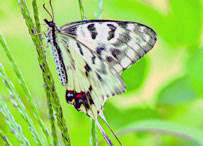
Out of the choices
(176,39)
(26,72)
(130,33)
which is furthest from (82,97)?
(176,39)

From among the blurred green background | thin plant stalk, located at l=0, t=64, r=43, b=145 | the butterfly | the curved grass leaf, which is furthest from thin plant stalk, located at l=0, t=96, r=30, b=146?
the curved grass leaf

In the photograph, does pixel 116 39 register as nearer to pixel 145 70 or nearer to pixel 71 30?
pixel 71 30

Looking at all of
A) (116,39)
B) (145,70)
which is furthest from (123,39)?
(145,70)

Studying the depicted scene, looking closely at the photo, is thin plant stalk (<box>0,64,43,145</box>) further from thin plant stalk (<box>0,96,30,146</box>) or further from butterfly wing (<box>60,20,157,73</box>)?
butterfly wing (<box>60,20,157,73</box>)

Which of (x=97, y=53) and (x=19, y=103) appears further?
(x=97, y=53)

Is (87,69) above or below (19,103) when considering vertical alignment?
above

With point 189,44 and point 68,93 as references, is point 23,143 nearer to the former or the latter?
point 68,93
